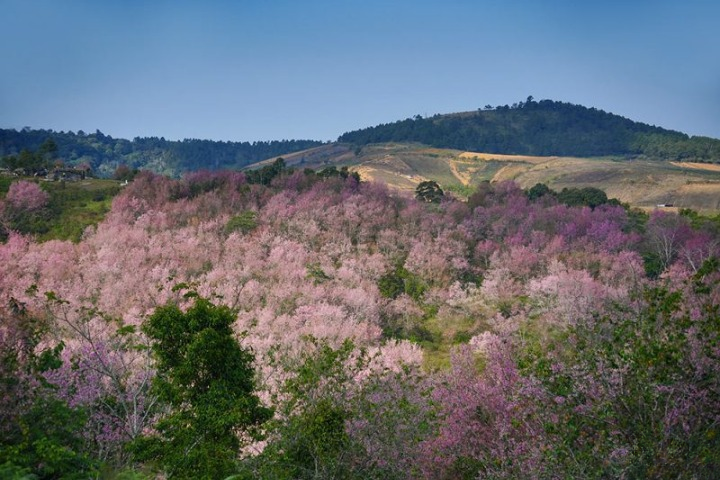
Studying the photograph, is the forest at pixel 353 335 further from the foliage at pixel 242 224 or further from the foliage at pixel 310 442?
the foliage at pixel 242 224

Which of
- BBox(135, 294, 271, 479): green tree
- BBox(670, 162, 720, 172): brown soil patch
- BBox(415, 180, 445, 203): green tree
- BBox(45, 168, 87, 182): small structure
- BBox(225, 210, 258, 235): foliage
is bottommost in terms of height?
BBox(135, 294, 271, 479): green tree

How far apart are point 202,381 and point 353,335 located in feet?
55.6

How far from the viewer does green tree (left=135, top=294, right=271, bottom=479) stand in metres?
15.9

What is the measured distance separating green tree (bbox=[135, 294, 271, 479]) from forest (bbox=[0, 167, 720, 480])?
0.24ft

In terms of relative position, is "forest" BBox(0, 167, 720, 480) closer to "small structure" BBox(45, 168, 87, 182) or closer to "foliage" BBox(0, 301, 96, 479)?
"foliage" BBox(0, 301, 96, 479)

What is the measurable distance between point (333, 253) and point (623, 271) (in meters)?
26.7

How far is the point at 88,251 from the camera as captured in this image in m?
48.2

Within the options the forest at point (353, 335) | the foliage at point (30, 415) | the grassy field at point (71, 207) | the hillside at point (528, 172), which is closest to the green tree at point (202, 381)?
the forest at point (353, 335)

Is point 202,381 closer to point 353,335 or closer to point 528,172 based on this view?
point 353,335

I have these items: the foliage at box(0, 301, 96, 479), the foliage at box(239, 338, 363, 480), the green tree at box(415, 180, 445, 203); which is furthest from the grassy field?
the foliage at box(239, 338, 363, 480)

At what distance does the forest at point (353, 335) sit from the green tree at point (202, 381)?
0.07 metres

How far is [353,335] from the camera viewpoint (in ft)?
111

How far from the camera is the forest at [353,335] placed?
895 centimetres

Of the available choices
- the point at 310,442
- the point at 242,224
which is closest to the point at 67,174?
the point at 242,224
